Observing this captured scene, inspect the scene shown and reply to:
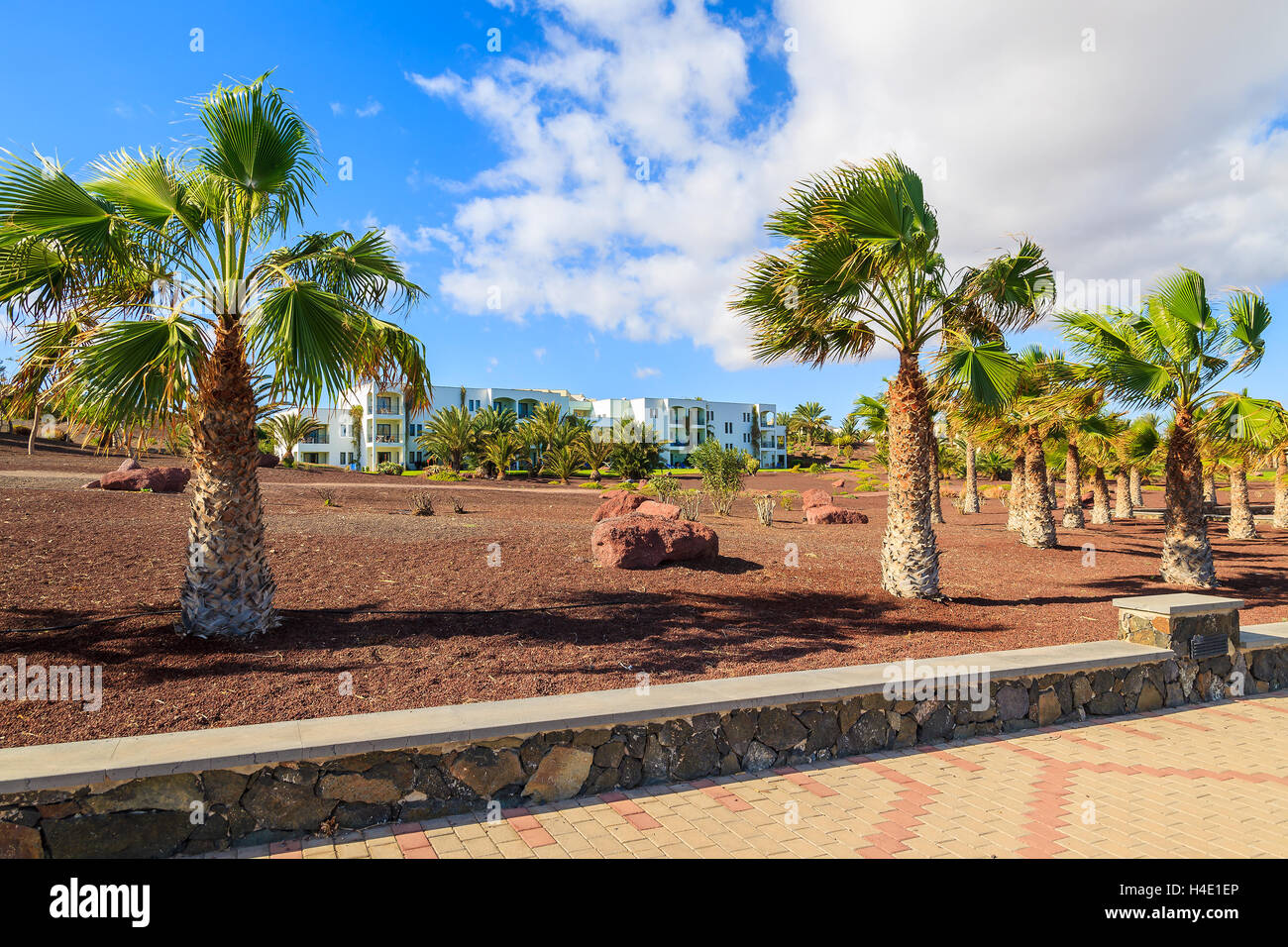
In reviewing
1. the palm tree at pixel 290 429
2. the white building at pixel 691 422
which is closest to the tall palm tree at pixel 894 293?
the palm tree at pixel 290 429

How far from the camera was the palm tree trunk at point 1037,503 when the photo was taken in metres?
17.2

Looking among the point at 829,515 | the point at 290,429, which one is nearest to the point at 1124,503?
the point at 829,515

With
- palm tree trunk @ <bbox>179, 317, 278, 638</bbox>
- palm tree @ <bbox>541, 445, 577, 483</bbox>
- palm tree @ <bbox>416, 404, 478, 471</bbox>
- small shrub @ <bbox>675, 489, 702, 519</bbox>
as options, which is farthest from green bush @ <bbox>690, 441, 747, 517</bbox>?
palm tree @ <bbox>416, 404, 478, 471</bbox>

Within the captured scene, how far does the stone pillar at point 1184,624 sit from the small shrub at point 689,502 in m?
12.0

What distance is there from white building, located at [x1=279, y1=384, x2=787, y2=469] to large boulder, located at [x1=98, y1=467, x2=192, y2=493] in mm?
41077

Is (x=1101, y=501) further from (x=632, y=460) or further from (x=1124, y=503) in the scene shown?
(x=632, y=460)

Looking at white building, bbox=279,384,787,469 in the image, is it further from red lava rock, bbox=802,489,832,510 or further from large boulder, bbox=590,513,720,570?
large boulder, bbox=590,513,720,570

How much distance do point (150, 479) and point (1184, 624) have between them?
20.8 metres

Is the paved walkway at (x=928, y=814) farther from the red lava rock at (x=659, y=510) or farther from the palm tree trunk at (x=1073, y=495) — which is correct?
the palm tree trunk at (x=1073, y=495)

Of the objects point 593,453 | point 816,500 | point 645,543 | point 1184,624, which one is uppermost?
point 593,453

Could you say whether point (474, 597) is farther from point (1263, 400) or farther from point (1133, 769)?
point (1263, 400)

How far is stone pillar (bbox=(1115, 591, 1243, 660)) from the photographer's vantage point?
22.4 ft

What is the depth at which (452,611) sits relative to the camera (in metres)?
7.99

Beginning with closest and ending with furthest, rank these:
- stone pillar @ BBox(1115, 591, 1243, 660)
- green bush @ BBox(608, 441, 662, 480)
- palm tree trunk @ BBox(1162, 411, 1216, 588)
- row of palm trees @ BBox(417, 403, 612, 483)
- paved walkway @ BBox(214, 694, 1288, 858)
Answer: paved walkway @ BBox(214, 694, 1288, 858) < stone pillar @ BBox(1115, 591, 1243, 660) < palm tree trunk @ BBox(1162, 411, 1216, 588) < row of palm trees @ BBox(417, 403, 612, 483) < green bush @ BBox(608, 441, 662, 480)
